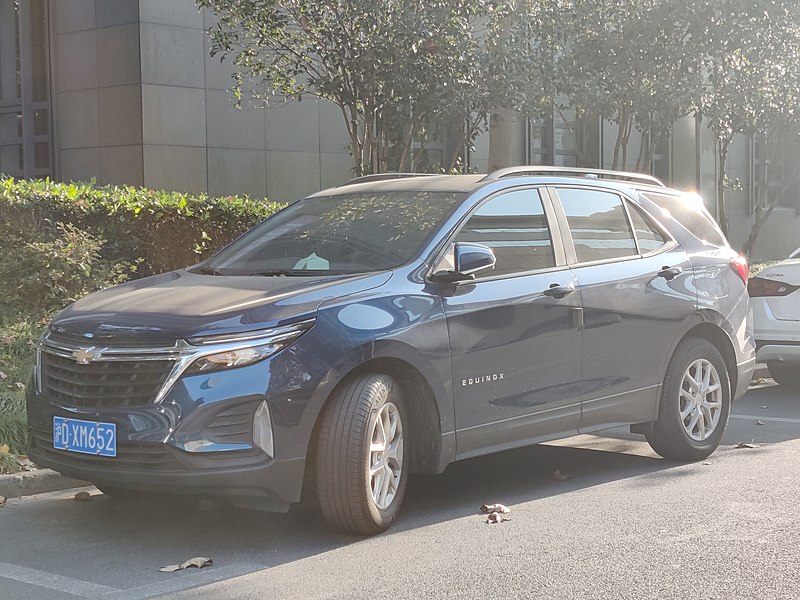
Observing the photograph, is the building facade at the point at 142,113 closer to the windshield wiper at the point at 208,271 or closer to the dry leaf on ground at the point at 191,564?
the windshield wiper at the point at 208,271

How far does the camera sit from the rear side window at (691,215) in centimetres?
806

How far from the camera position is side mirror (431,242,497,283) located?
20.2 ft

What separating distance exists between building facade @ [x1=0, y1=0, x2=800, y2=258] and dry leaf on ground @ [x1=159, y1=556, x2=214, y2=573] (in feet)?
41.1

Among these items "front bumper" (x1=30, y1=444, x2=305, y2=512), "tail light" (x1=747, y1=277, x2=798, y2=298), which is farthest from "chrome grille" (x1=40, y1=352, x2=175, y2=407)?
"tail light" (x1=747, y1=277, x2=798, y2=298)

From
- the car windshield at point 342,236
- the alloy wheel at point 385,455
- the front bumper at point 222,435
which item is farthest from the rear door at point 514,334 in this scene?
the front bumper at point 222,435

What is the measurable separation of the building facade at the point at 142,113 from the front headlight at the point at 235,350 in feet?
40.6

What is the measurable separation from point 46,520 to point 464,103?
7.38m

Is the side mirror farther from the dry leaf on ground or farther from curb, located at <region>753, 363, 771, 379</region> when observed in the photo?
curb, located at <region>753, 363, 771, 379</region>

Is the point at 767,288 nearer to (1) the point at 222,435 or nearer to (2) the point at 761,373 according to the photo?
(2) the point at 761,373

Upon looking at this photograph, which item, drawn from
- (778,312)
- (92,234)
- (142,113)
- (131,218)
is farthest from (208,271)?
(142,113)

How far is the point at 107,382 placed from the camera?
555 cm

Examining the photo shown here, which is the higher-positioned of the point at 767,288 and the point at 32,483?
the point at 767,288

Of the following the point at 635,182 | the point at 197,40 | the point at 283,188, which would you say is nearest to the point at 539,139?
the point at 283,188

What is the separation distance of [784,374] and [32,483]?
766cm
